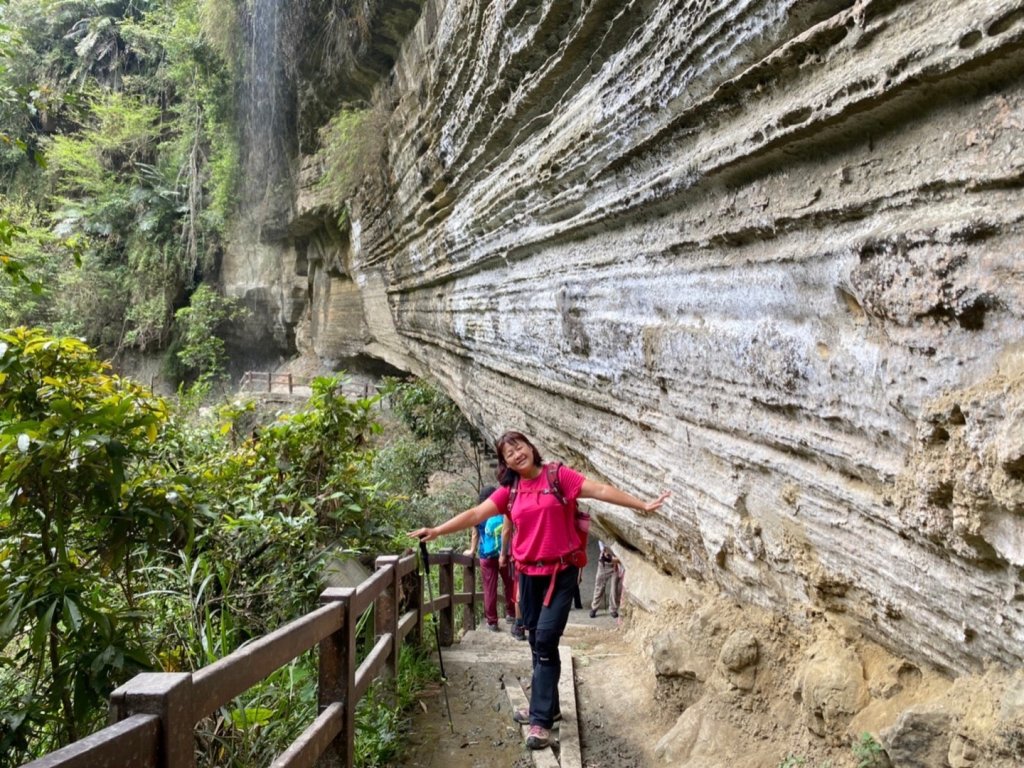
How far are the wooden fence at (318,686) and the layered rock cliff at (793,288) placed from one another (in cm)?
153

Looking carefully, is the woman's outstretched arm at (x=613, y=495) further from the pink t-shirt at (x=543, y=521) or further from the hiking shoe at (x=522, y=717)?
the hiking shoe at (x=522, y=717)

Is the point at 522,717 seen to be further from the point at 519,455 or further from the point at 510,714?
the point at 519,455

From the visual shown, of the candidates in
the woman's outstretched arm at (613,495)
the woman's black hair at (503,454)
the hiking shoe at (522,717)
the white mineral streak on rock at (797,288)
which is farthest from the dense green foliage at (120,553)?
the white mineral streak on rock at (797,288)

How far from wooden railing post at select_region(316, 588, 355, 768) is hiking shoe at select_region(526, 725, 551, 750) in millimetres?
904

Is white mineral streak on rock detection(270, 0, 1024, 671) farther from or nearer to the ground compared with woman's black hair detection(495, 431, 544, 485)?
farther from the ground

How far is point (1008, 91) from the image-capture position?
65.3 inches

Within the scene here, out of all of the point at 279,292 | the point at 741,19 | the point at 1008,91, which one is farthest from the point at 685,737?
the point at 279,292

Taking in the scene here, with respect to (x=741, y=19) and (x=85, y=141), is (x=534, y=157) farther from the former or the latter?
(x=85, y=141)

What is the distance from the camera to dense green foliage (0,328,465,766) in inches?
102

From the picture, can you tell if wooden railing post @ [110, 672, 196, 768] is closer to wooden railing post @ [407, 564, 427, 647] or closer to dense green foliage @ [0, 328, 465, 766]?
dense green foliage @ [0, 328, 465, 766]

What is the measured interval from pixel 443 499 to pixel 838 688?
924cm

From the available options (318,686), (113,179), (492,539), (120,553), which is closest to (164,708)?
(318,686)

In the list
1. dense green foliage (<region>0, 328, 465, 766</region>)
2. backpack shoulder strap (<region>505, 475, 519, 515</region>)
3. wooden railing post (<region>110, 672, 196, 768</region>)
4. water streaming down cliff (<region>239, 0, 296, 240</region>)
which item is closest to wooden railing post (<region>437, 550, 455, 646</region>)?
dense green foliage (<region>0, 328, 465, 766</region>)

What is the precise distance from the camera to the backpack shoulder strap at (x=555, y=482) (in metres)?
3.27
